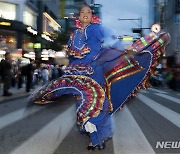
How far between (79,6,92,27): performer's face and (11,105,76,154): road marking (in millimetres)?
1636

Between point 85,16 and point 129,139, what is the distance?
1.99 m

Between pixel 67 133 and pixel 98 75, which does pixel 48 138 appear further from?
pixel 98 75

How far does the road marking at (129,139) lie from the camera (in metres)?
5.50

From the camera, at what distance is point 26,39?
138ft

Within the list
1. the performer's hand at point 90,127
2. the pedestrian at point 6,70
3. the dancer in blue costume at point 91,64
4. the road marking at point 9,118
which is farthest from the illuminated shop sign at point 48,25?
the performer's hand at point 90,127

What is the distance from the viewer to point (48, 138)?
250 inches

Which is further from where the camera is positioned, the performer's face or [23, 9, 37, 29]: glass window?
[23, 9, 37, 29]: glass window

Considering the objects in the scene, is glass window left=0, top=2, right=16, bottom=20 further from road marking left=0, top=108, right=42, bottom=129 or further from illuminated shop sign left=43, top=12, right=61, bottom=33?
road marking left=0, top=108, right=42, bottom=129

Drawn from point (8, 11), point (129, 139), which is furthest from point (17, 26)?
point (129, 139)

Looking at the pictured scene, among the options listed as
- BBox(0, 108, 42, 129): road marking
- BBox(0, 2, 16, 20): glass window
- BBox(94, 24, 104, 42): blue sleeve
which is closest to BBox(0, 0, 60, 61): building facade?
BBox(0, 2, 16, 20): glass window

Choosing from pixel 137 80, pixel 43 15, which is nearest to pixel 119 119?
pixel 137 80

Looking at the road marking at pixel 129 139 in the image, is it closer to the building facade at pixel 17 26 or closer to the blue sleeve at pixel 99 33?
the blue sleeve at pixel 99 33

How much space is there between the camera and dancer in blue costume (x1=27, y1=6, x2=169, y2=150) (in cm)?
510

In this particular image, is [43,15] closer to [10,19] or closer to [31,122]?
[10,19]
